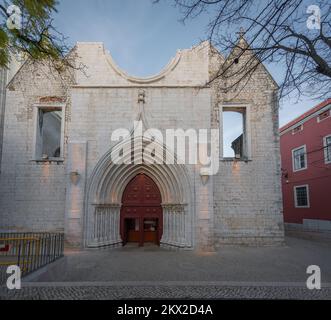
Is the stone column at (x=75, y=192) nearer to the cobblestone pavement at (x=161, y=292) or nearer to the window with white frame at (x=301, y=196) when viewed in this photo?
the cobblestone pavement at (x=161, y=292)

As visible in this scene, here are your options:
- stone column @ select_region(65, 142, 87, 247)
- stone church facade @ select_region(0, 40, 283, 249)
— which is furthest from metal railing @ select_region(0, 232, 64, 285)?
stone church facade @ select_region(0, 40, 283, 249)

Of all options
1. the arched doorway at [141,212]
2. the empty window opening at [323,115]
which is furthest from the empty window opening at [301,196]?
the arched doorway at [141,212]

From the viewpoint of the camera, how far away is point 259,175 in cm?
1005

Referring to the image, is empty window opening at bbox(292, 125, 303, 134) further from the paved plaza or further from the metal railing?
the metal railing

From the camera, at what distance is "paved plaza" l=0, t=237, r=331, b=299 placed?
4.21 metres

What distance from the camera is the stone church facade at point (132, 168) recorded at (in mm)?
9328

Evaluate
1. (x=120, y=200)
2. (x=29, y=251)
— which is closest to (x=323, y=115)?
(x=120, y=200)

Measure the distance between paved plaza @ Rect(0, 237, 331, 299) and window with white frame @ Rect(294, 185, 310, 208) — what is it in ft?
21.0

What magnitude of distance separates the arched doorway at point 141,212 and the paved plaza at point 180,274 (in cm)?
80

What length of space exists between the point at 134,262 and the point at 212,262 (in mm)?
2286

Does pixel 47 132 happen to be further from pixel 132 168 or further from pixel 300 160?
pixel 300 160

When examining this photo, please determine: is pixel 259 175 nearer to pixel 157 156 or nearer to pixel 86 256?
pixel 157 156

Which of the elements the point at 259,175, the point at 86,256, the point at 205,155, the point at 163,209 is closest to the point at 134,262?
the point at 86,256

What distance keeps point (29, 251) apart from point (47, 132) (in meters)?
8.65
